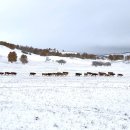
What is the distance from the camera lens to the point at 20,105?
21859 mm

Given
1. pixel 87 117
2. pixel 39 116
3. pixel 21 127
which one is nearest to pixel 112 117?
pixel 87 117

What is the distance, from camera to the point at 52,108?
20938 millimetres

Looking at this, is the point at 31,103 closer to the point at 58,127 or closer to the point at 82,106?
the point at 82,106

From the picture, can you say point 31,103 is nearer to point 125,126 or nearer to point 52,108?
point 52,108

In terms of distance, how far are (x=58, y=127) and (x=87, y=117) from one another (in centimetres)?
302

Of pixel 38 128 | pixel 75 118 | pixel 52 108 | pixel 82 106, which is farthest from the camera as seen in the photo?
pixel 82 106

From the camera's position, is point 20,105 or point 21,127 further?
point 20,105

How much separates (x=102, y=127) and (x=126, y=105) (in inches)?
303

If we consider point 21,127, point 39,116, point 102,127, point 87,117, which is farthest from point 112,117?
point 21,127

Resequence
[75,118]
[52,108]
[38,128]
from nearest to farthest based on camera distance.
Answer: [38,128] → [75,118] → [52,108]

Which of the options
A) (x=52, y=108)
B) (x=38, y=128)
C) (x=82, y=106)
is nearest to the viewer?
(x=38, y=128)

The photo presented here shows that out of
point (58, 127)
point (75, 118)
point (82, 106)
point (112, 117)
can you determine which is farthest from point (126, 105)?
point (58, 127)

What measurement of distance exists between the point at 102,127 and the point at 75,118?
2.36 meters

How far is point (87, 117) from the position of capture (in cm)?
1808
